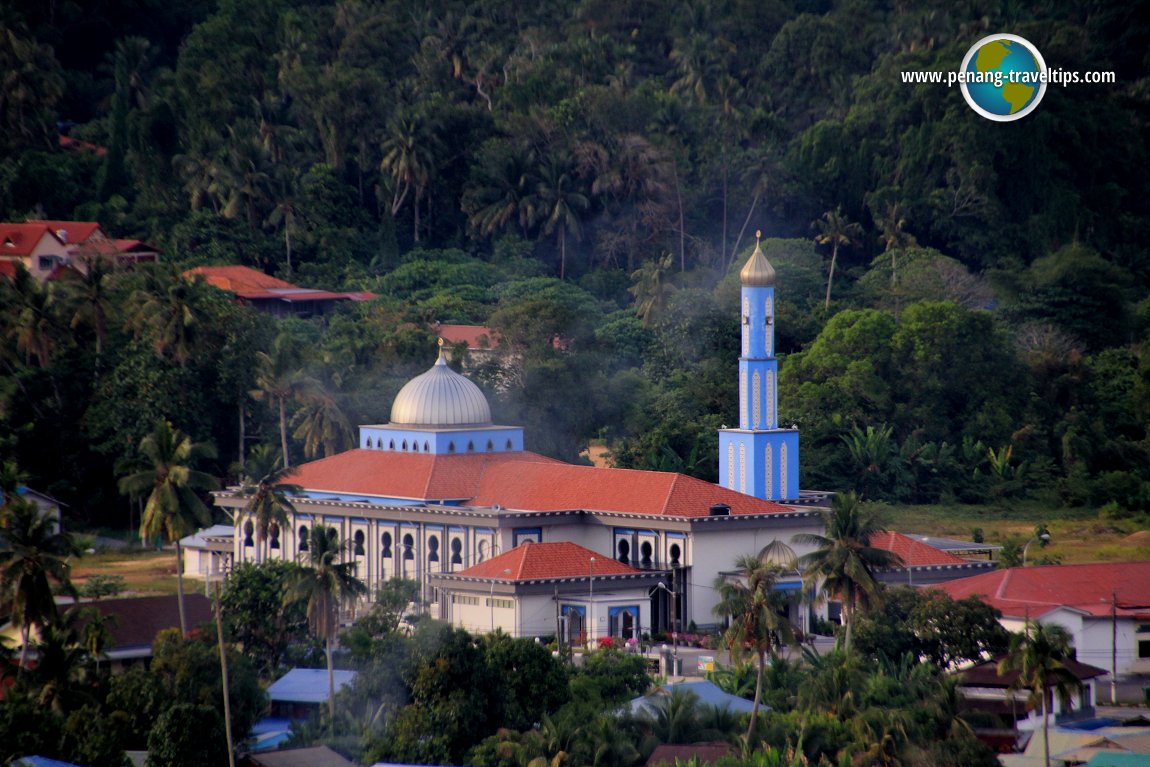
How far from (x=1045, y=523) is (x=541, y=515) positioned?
23.8 m

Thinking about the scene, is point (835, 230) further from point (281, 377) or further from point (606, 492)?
point (606, 492)

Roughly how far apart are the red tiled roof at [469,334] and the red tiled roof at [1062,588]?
97.5 feet

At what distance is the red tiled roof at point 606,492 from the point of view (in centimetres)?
6938

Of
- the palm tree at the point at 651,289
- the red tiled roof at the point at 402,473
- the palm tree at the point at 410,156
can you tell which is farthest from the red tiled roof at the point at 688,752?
the palm tree at the point at 410,156

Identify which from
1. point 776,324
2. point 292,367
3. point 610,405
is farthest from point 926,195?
point 292,367

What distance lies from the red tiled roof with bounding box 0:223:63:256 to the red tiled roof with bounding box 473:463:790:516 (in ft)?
116

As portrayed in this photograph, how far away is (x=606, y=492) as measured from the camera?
7131 centimetres

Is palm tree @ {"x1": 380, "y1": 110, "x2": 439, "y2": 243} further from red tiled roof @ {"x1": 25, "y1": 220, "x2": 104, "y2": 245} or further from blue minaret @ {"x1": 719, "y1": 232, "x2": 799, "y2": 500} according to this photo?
blue minaret @ {"x1": 719, "y1": 232, "x2": 799, "y2": 500}

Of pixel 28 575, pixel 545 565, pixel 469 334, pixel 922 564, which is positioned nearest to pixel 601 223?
pixel 469 334

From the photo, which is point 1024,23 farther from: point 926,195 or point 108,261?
point 108,261

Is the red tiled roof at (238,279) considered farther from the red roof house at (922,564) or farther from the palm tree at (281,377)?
the red roof house at (922,564)

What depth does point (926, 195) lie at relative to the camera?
11425cm

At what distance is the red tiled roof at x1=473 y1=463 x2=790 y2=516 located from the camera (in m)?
69.4

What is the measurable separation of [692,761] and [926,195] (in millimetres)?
70365
